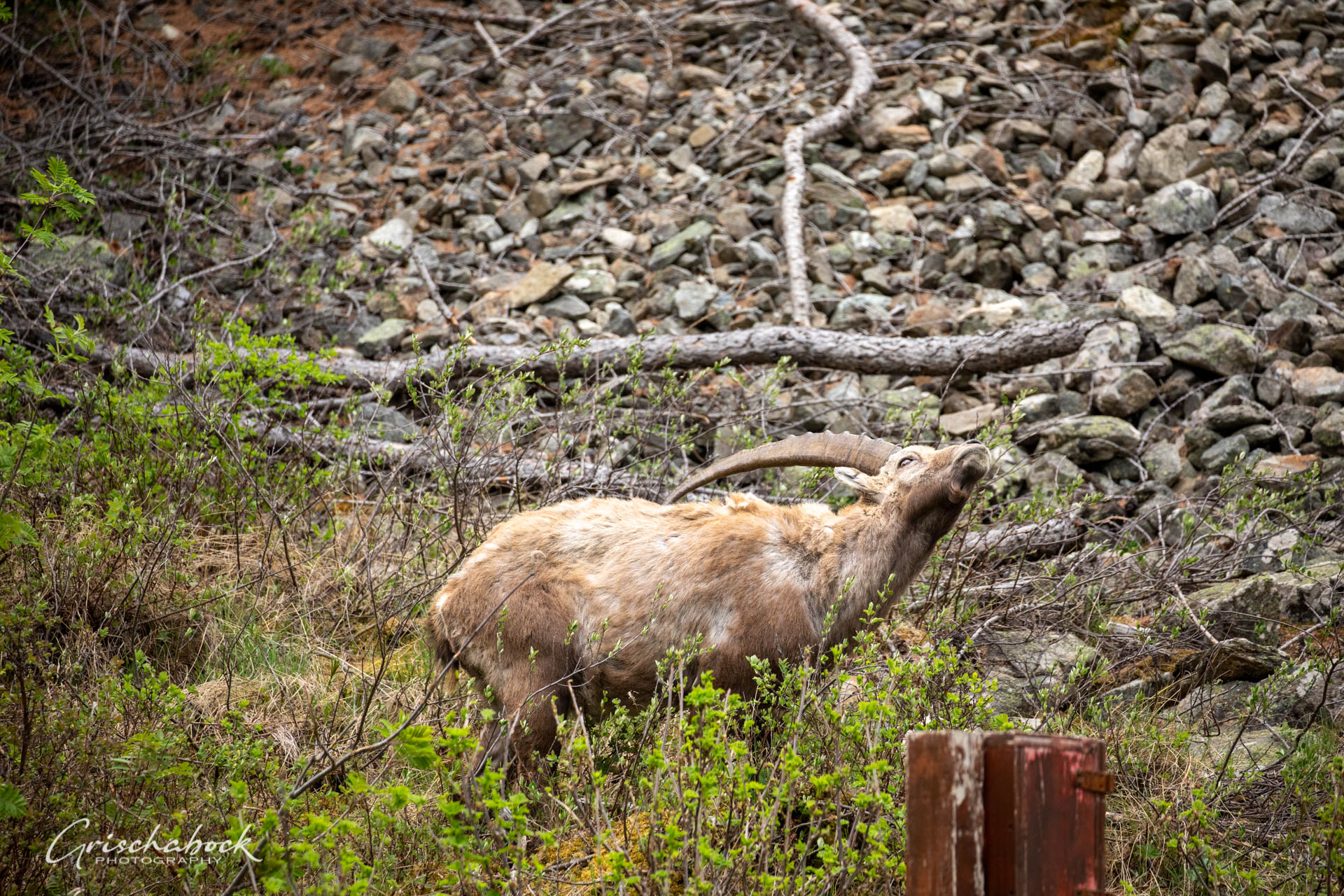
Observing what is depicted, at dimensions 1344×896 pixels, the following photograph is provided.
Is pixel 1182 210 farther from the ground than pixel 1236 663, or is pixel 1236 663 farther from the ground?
pixel 1182 210

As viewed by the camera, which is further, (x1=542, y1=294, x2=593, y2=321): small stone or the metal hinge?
(x1=542, y1=294, x2=593, y2=321): small stone

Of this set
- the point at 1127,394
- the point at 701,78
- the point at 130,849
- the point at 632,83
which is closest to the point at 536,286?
the point at 632,83

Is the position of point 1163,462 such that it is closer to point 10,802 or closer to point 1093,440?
point 1093,440

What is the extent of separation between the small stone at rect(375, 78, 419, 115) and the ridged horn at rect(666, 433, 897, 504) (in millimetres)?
8914

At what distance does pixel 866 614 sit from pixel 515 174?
27.7 ft

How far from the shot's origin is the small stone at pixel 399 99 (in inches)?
483

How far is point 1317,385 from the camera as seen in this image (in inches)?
298

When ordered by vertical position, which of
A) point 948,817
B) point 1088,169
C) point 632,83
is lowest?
point 1088,169

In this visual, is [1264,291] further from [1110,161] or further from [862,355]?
[862,355]

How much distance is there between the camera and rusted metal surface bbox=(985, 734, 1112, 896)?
2.49 metres

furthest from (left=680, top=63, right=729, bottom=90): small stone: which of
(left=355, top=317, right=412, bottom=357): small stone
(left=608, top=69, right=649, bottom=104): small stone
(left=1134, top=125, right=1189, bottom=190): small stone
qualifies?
(left=355, top=317, right=412, bottom=357): small stone

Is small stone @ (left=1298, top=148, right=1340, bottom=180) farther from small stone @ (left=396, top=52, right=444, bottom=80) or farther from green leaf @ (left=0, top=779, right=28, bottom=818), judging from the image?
green leaf @ (left=0, top=779, right=28, bottom=818)

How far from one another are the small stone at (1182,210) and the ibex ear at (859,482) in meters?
6.01

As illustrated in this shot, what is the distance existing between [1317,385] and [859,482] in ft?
15.4
